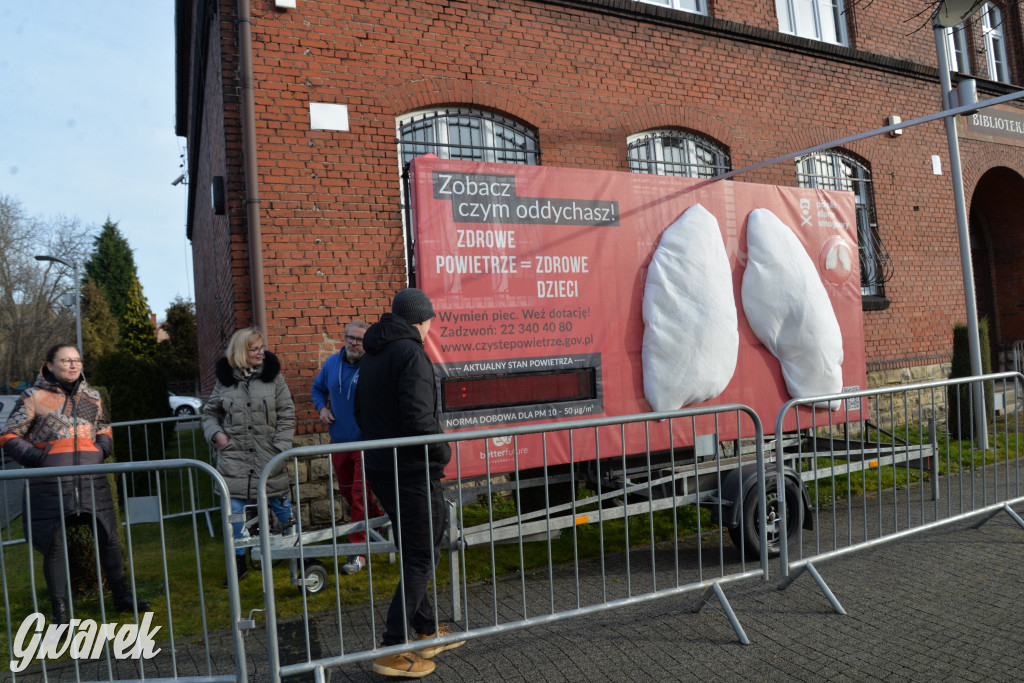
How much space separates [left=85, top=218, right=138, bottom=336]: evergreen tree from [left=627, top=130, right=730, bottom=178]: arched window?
191ft

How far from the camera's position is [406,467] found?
360cm

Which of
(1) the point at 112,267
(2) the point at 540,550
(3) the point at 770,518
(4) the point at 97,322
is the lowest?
(2) the point at 540,550

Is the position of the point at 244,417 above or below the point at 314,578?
above

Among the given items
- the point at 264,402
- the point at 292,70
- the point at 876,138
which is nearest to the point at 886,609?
the point at 264,402

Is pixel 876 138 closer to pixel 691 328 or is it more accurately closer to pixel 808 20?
pixel 808 20

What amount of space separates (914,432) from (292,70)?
8346 millimetres

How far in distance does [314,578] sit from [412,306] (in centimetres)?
221

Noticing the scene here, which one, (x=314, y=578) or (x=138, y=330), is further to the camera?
(x=138, y=330)

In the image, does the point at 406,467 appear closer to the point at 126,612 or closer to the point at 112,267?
the point at 126,612

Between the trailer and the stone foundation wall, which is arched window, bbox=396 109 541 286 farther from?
the trailer

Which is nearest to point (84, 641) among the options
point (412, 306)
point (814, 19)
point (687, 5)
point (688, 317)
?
point (412, 306)

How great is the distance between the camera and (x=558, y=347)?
5.53m

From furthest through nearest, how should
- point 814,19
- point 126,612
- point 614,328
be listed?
point 814,19
point 614,328
point 126,612

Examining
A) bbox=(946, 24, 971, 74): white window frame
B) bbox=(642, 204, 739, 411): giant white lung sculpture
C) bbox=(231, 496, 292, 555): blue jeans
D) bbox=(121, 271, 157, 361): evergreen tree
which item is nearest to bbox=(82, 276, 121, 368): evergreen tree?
bbox=(121, 271, 157, 361): evergreen tree
